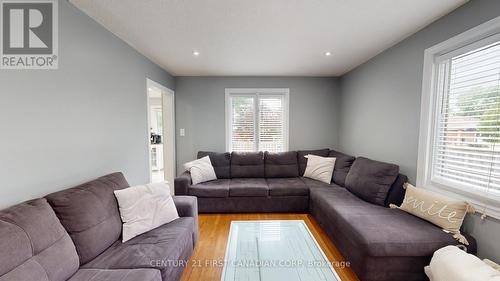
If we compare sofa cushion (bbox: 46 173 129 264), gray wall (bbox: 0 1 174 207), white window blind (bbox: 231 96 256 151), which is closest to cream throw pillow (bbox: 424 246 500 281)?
sofa cushion (bbox: 46 173 129 264)

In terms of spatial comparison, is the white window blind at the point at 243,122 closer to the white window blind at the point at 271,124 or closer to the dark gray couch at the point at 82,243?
the white window blind at the point at 271,124

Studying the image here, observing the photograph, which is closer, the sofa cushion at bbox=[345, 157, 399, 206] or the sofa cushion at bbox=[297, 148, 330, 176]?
the sofa cushion at bbox=[345, 157, 399, 206]

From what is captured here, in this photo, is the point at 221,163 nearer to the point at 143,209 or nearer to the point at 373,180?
the point at 143,209

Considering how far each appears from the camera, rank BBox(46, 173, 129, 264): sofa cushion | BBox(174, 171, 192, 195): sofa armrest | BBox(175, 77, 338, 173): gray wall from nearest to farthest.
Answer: BBox(46, 173, 129, 264): sofa cushion
BBox(174, 171, 192, 195): sofa armrest
BBox(175, 77, 338, 173): gray wall

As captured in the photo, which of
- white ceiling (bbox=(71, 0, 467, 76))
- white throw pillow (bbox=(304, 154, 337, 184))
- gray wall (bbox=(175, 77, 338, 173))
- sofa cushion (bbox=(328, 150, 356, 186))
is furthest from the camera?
gray wall (bbox=(175, 77, 338, 173))

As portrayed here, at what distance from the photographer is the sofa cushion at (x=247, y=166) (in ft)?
13.0

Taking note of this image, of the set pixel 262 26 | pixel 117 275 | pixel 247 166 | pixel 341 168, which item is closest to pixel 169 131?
pixel 247 166

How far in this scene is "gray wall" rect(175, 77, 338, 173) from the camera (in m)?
4.28

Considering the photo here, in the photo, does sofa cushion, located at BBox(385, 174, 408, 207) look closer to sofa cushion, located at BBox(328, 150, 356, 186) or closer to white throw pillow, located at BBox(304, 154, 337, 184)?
sofa cushion, located at BBox(328, 150, 356, 186)

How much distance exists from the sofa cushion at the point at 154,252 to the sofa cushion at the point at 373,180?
2.17 metres

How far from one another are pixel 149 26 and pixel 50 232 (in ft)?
6.34

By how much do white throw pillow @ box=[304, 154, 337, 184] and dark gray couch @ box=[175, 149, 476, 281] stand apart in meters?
Answer: 0.10

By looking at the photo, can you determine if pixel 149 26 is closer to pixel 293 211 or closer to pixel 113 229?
pixel 113 229

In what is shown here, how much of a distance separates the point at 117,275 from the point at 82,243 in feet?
1.28
